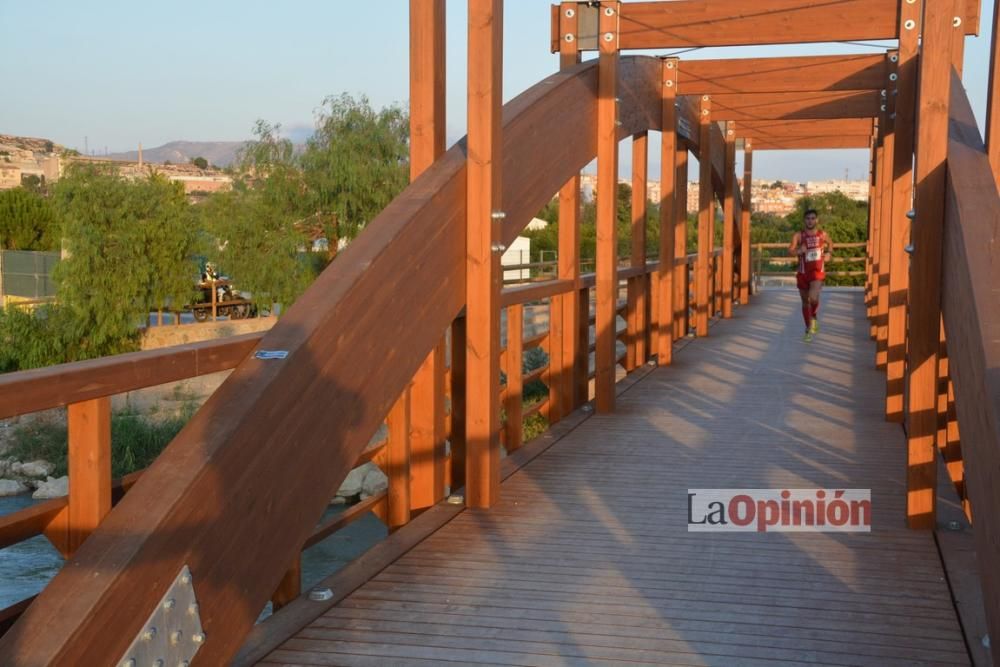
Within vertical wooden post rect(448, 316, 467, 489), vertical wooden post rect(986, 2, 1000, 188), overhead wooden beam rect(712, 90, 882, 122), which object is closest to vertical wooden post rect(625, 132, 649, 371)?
overhead wooden beam rect(712, 90, 882, 122)

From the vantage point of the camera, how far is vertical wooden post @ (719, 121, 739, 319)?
54.3 feet

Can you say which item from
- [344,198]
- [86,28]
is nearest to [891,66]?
[344,198]

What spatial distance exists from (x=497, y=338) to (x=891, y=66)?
21.1ft

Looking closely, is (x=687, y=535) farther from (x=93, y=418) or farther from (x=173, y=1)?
(x=173, y=1)

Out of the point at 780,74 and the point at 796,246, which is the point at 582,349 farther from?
the point at 780,74

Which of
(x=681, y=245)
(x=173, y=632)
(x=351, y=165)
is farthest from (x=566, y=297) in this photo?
(x=351, y=165)

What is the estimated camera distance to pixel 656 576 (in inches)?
168

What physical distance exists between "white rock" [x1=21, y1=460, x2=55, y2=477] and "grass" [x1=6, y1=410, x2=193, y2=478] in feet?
0.49

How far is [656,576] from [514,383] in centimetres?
265

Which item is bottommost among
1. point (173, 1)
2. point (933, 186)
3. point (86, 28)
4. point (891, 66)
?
point (933, 186)

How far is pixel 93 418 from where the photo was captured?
108 inches

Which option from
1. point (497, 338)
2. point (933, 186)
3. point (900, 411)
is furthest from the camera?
point (900, 411)

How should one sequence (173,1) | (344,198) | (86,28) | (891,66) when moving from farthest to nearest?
(173,1), (86,28), (344,198), (891,66)

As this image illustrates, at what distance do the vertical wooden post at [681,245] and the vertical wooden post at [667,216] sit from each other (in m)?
0.31
